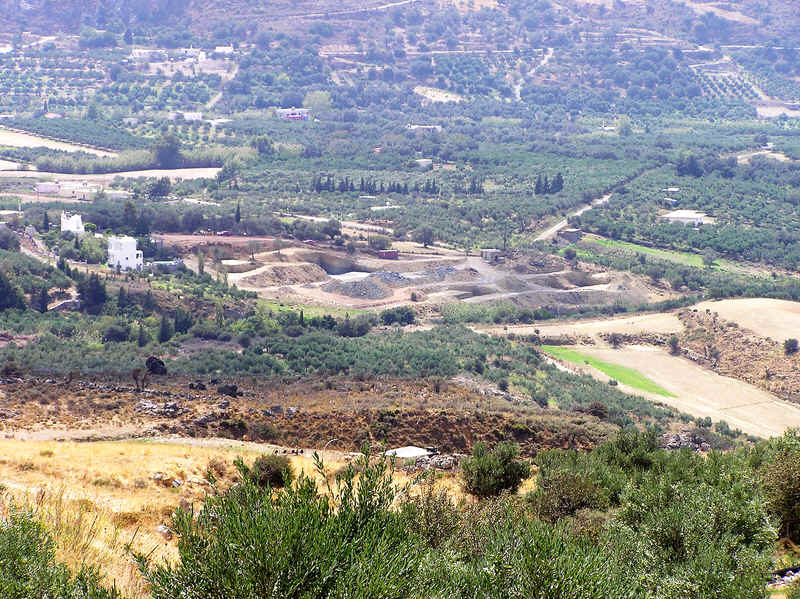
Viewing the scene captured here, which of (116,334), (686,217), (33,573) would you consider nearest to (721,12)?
(686,217)

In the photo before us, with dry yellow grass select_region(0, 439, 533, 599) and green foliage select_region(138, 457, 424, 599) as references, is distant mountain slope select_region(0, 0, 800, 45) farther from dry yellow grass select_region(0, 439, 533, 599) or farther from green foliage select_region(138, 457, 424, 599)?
green foliage select_region(138, 457, 424, 599)

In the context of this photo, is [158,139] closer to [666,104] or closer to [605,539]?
[666,104]

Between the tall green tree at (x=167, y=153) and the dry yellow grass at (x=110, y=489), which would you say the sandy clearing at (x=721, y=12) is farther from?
the dry yellow grass at (x=110, y=489)

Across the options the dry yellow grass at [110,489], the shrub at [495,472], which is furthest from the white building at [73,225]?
the shrub at [495,472]

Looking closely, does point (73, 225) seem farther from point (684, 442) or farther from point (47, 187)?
point (684, 442)

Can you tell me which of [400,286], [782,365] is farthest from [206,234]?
[782,365]
